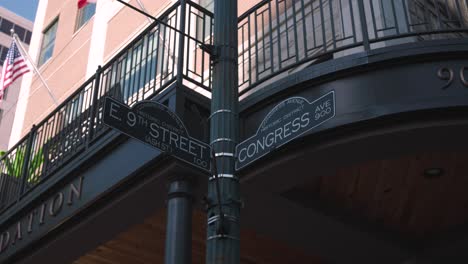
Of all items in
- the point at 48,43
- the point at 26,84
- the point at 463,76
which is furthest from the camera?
the point at 48,43

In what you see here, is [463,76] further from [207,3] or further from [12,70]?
[12,70]

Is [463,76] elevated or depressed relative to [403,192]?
elevated

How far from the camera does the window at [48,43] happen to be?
2047cm

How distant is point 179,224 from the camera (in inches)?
296

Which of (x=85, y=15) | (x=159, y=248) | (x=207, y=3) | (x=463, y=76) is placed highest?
(x=85, y=15)

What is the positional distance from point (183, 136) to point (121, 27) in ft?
35.5

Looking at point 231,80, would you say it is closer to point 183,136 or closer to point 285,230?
point 183,136

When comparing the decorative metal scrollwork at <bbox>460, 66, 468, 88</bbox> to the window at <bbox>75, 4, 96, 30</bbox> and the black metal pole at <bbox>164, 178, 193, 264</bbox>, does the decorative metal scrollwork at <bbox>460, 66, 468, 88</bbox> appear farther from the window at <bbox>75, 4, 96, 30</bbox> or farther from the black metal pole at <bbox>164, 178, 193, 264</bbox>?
the window at <bbox>75, 4, 96, 30</bbox>

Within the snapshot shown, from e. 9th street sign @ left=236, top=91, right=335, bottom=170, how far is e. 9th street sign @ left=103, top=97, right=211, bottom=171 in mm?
377

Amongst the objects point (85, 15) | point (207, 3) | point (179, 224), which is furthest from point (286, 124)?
point (85, 15)

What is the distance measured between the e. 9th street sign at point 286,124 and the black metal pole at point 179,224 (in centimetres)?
173

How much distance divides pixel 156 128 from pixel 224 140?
612 millimetres

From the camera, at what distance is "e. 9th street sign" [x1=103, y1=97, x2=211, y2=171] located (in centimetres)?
588

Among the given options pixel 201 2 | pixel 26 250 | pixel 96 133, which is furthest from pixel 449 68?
pixel 201 2
